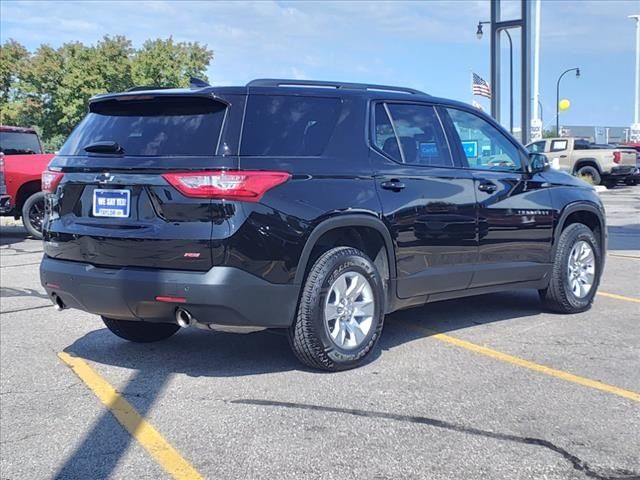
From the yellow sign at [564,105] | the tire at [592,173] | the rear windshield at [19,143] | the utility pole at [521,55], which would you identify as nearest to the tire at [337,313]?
the rear windshield at [19,143]

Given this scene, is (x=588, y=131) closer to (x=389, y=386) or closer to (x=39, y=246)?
(x=39, y=246)

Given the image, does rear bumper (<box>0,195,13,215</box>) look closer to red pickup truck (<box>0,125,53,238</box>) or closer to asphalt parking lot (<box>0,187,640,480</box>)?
red pickup truck (<box>0,125,53,238</box>)

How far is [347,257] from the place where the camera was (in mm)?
5047

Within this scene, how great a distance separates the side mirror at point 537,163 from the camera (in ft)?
21.9

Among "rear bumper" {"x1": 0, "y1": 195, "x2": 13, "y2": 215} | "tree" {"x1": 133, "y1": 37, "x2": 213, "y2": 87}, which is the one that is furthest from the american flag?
"rear bumper" {"x1": 0, "y1": 195, "x2": 13, "y2": 215}

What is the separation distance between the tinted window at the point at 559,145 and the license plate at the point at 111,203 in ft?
85.6

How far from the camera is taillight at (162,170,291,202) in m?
4.48

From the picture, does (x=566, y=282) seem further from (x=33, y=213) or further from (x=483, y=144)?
(x=33, y=213)

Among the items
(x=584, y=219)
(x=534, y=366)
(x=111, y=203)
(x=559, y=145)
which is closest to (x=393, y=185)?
(x=534, y=366)

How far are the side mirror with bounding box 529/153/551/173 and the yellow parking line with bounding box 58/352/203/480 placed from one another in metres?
3.99

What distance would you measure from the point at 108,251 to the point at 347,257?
1.54m

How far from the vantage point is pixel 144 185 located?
4629mm

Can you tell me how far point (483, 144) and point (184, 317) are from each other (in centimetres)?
312

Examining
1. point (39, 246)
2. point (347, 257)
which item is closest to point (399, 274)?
point (347, 257)
